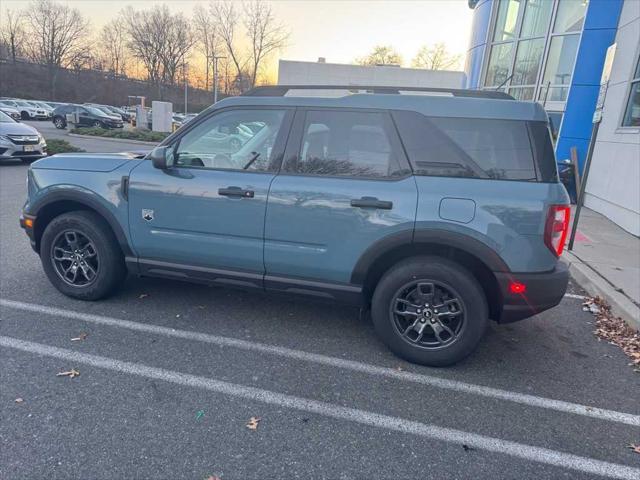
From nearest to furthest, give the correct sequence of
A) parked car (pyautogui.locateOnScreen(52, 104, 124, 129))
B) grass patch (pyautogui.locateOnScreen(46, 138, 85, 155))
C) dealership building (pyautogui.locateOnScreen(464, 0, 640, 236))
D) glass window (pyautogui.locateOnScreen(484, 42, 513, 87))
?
1. dealership building (pyautogui.locateOnScreen(464, 0, 640, 236))
2. grass patch (pyautogui.locateOnScreen(46, 138, 85, 155))
3. glass window (pyautogui.locateOnScreen(484, 42, 513, 87))
4. parked car (pyautogui.locateOnScreen(52, 104, 124, 129))

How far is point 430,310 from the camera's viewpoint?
3.09 metres

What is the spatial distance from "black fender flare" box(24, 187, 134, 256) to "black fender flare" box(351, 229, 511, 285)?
2189mm

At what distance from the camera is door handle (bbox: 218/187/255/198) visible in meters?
3.26

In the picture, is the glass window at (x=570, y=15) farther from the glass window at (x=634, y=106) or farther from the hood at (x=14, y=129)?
the hood at (x=14, y=129)

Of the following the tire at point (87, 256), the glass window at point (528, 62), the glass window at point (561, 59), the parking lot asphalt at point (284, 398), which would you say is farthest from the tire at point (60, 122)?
the tire at point (87, 256)

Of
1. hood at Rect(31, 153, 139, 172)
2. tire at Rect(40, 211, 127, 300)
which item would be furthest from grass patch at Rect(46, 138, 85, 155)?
tire at Rect(40, 211, 127, 300)

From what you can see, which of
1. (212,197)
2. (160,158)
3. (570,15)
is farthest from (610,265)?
(570,15)

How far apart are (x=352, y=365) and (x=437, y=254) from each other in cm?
104

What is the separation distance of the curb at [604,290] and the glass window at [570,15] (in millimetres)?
8447

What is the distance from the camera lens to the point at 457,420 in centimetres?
257

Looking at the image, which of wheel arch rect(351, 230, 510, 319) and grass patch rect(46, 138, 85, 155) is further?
grass patch rect(46, 138, 85, 155)

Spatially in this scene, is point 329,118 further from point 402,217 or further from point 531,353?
point 531,353

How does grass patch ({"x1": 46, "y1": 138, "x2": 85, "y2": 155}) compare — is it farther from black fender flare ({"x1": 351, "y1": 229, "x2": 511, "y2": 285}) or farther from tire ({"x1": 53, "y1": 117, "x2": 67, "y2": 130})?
tire ({"x1": 53, "y1": 117, "x2": 67, "y2": 130})

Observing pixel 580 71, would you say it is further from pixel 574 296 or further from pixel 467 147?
pixel 467 147
